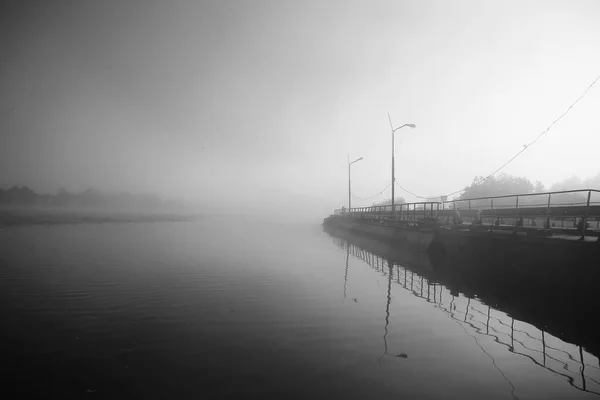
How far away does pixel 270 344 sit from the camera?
7879 millimetres

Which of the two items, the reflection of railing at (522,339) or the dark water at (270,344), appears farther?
the reflection of railing at (522,339)

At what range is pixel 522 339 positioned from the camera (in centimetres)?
841

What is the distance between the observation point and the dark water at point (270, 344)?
19.2ft

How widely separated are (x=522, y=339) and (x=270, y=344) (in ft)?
23.4

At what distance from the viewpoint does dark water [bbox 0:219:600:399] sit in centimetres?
586

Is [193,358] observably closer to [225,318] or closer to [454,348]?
[225,318]

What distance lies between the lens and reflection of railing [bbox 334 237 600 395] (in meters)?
6.62

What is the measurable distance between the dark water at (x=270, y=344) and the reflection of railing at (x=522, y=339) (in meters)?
0.04

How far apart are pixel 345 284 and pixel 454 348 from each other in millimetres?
7801

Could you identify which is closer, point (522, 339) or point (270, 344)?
point (270, 344)

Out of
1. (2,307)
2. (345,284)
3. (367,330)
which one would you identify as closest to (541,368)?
(367,330)

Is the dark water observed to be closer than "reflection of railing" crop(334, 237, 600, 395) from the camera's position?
Yes

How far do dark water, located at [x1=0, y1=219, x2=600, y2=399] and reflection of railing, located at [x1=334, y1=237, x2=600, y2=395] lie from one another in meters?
0.04

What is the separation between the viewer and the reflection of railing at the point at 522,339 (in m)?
6.62
